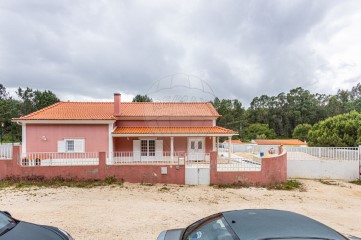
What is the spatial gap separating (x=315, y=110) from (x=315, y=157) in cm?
5982

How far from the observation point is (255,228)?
2.90 metres

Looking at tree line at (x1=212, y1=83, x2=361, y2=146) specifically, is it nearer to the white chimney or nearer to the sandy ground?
the white chimney

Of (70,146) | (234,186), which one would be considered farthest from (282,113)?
(70,146)

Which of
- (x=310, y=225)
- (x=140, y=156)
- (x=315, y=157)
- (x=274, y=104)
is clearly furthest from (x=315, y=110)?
(x=310, y=225)

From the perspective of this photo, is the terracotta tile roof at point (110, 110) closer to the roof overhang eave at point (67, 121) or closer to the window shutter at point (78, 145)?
the roof overhang eave at point (67, 121)

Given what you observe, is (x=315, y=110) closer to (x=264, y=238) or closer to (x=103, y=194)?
(x=103, y=194)

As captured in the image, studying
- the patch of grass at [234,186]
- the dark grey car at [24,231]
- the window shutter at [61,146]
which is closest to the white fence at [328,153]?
the patch of grass at [234,186]

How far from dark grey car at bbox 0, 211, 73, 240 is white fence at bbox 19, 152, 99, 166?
9240 millimetres

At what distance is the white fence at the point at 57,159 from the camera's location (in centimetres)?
1341

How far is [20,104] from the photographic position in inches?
2357

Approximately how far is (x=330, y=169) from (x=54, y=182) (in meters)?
17.0

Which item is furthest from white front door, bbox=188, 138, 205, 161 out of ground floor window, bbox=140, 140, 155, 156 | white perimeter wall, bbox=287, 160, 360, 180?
white perimeter wall, bbox=287, 160, 360, 180

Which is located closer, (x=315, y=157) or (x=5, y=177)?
(x=5, y=177)

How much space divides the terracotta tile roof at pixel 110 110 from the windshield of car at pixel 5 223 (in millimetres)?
11755
